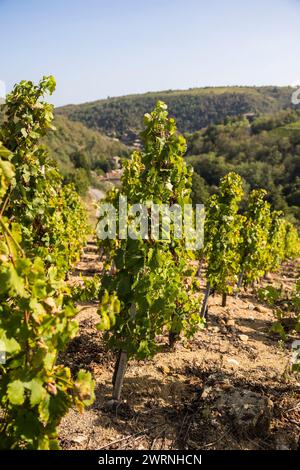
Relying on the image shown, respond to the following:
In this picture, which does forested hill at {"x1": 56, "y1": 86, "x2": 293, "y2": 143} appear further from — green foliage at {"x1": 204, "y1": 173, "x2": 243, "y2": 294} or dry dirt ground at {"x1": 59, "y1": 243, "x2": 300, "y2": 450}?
dry dirt ground at {"x1": 59, "y1": 243, "x2": 300, "y2": 450}

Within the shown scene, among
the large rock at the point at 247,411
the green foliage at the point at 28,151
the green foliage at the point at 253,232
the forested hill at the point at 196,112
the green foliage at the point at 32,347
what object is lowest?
the large rock at the point at 247,411

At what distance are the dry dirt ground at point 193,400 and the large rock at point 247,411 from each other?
12 millimetres

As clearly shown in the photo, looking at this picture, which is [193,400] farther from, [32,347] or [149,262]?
[32,347]

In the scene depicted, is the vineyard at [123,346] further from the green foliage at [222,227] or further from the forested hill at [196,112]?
the forested hill at [196,112]

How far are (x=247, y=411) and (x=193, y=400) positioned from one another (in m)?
0.97

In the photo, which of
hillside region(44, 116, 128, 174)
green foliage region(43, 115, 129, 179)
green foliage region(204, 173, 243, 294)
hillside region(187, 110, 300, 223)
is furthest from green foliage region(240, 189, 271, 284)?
hillside region(44, 116, 128, 174)

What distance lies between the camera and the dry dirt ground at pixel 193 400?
475 centimetres

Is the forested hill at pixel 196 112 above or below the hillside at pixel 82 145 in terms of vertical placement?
above

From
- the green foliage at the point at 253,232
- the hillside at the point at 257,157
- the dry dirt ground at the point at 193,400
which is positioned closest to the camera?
the dry dirt ground at the point at 193,400

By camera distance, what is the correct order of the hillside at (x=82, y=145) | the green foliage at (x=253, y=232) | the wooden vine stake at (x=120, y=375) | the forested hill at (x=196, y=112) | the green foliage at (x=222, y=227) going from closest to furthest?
the wooden vine stake at (x=120, y=375), the green foliage at (x=222, y=227), the green foliage at (x=253, y=232), the hillside at (x=82, y=145), the forested hill at (x=196, y=112)

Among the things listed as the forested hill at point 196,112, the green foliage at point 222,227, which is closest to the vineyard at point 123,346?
the green foliage at point 222,227

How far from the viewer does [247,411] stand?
16.2ft

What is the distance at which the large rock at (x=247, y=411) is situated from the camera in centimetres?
482

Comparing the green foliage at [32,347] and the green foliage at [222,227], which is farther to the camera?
the green foliage at [222,227]
